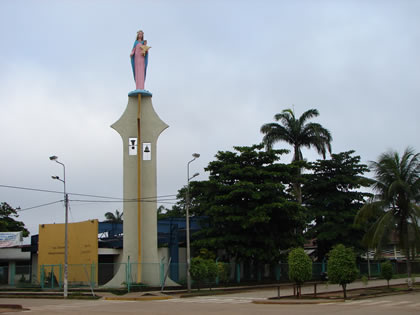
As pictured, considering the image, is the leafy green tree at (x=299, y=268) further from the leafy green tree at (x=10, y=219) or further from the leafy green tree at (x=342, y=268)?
the leafy green tree at (x=10, y=219)

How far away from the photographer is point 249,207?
39906mm

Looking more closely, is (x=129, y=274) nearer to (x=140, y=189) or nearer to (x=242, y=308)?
(x=140, y=189)

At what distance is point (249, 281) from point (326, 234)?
1091 cm

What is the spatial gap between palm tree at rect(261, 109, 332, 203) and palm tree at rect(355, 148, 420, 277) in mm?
15028

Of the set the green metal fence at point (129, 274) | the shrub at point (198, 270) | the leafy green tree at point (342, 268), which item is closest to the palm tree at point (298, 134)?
the green metal fence at point (129, 274)

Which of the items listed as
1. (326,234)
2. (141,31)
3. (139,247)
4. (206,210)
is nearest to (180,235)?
(206,210)

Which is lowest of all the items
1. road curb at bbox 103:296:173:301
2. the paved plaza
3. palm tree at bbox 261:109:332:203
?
road curb at bbox 103:296:173:301

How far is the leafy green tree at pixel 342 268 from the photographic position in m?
25.0

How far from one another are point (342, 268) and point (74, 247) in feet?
75.8

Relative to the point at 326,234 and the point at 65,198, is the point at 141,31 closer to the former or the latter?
the point at 65,198

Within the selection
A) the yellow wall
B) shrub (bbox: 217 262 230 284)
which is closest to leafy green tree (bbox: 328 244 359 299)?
shrub (bbox: 217 262 230 284)

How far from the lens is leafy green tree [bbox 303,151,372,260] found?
161 feet

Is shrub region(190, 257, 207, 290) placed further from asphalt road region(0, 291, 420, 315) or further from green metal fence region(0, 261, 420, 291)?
asphalt road region(0, 291, 420, 315)

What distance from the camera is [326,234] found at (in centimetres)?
4891
